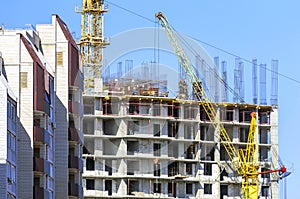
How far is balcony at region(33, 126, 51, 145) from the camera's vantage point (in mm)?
113750

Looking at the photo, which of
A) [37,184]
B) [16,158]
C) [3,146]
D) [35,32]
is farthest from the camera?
[35,32]

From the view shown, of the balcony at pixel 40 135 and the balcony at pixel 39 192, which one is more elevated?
the balcony at pixel 40 135

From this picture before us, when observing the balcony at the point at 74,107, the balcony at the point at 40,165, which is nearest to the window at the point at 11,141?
the balcony at the point at 40,165

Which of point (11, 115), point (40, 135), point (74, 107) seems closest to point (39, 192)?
point (40, 135)

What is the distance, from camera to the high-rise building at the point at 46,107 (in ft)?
371

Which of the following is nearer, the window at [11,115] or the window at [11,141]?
the window at [11,115]

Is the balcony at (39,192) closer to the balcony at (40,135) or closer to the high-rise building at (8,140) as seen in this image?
the balcony at (40,135)

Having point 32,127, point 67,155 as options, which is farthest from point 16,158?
point 67,155

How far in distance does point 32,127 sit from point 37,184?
18.8 ft

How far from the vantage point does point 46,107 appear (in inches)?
4670

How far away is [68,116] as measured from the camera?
→ 131 meters

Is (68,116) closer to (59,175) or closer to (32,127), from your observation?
(59,175)

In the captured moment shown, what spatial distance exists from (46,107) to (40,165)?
5.75 m

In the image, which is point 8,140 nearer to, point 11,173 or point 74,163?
point 11,173
